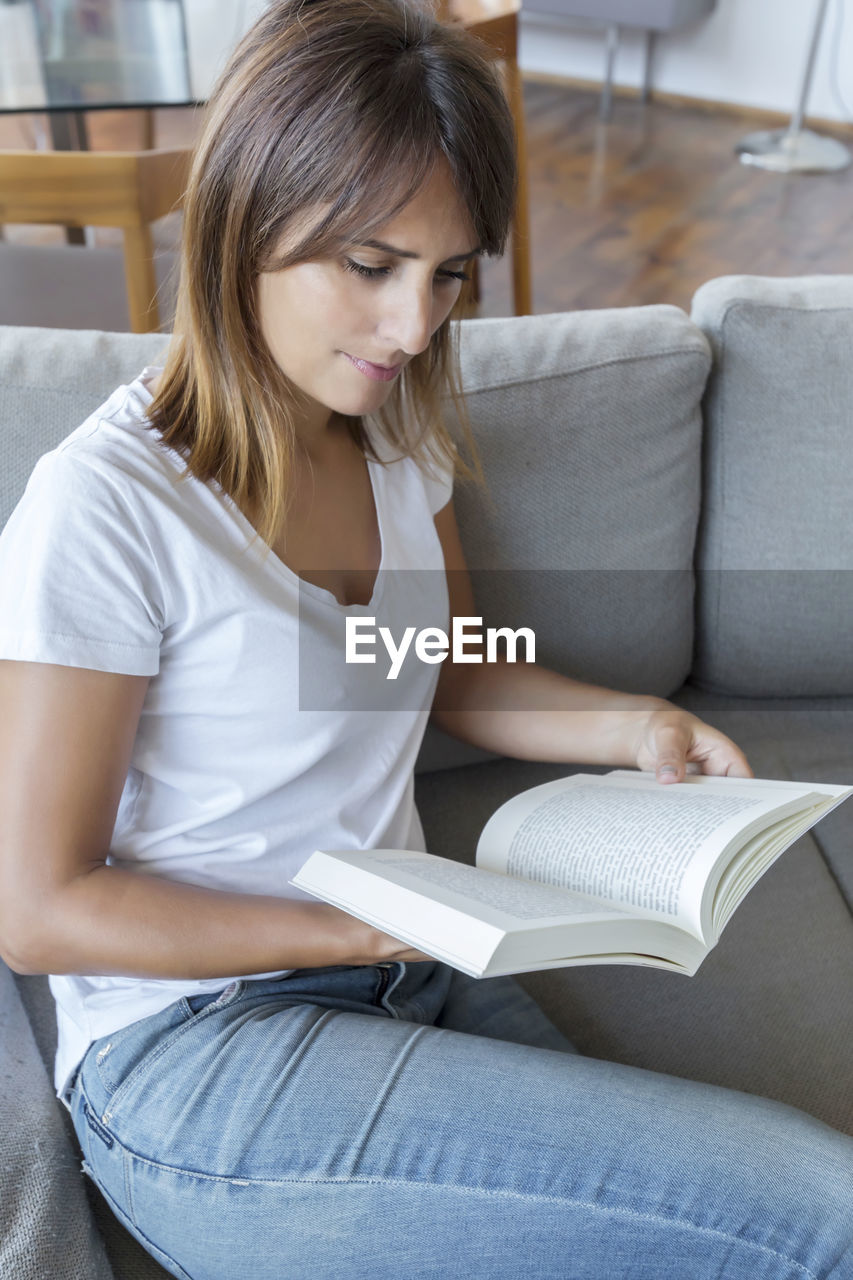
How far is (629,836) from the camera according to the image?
912 mm

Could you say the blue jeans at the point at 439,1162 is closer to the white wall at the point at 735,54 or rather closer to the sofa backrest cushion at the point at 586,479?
the sofa backrest cushion at the point at 586,479

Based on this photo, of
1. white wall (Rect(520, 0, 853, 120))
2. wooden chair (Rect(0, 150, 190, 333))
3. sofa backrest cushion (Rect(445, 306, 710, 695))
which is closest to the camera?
sofa backrest cushion (Rect(445, 306, 710, 695))

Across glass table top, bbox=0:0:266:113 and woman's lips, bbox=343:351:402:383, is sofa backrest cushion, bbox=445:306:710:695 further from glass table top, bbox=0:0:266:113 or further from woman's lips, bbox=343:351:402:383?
glass table top, bbox=0:0:266:113

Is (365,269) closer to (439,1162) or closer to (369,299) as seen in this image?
(369,299)

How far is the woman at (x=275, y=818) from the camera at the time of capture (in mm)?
824

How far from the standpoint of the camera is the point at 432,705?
1271 mm

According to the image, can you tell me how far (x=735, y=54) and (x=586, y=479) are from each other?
4.05 m

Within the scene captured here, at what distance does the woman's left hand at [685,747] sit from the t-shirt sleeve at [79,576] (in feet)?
1.53

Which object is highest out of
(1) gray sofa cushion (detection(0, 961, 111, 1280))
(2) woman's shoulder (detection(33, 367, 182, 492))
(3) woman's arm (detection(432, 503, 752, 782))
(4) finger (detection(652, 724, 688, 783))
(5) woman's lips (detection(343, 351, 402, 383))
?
(5) woman's lips (detection(343, 351, 402, 383))

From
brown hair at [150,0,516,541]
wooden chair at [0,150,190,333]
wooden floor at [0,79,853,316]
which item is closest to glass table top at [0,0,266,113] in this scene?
wooden chair at [0,150,190,333]

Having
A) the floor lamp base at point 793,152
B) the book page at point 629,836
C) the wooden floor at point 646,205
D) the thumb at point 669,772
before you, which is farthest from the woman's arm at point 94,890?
the floor lamp base at point 793,152

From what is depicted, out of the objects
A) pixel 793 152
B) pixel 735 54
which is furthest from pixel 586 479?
pixel 735 54

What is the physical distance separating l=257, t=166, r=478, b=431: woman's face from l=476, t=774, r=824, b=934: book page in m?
0.37

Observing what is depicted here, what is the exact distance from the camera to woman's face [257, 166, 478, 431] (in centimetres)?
88
